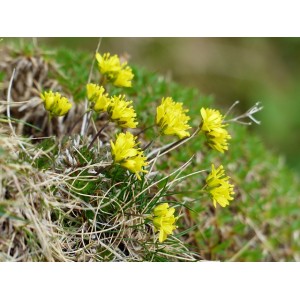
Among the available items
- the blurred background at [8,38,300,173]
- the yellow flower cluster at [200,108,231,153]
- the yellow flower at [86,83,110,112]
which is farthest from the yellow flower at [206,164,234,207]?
the blurred background at [8,38,300,173]

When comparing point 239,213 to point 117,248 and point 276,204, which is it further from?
point 117,248

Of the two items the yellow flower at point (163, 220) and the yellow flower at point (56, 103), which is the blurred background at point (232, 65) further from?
the yellow flower at point (163, 220)

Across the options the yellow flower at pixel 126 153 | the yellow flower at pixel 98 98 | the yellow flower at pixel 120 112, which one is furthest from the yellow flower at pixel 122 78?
the yellow flower at pixel 126 153

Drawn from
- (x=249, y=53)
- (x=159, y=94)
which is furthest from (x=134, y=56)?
(x=159, y=94)

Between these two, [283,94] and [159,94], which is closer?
[159,94]

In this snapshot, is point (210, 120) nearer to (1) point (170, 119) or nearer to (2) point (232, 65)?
(1) point (170, 119)

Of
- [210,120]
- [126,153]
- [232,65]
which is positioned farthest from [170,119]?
[232,65]
